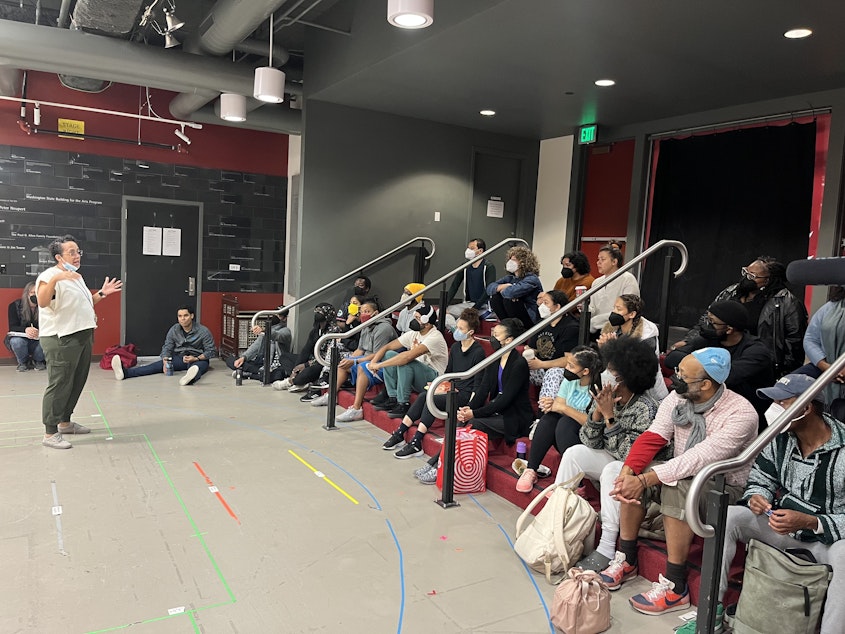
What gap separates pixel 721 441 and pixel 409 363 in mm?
2958

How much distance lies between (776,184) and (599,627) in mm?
4551

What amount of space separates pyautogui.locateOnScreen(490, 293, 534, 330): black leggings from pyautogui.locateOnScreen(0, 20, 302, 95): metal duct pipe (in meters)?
3.48

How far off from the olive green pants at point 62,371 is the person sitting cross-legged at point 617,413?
3.48 metres

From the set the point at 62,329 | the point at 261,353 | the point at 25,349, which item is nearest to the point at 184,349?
the point at 261,353

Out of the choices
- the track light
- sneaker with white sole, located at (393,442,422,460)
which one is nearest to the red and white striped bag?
sneaker with white sole, located at (393,442,422,460)

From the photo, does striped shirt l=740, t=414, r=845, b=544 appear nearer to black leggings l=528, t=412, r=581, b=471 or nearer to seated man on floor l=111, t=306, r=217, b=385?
black leggings l=528, t=412, r=581, b=471

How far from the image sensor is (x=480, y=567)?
10.2ft

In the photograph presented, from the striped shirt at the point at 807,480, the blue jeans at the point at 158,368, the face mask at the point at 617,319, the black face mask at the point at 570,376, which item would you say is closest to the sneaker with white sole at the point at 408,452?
the black face mask at the point at 570,376

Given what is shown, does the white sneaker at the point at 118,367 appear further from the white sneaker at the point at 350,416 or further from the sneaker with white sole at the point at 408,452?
the sneaker with white sole at the point at 408,452

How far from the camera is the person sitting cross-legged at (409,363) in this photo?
5238mm

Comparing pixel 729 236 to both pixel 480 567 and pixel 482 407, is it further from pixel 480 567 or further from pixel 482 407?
pixel 480 567

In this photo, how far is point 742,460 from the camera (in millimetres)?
2318

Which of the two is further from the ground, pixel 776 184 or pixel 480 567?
pixel 776 184

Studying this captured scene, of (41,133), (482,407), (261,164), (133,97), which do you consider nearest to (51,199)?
(41,133)
